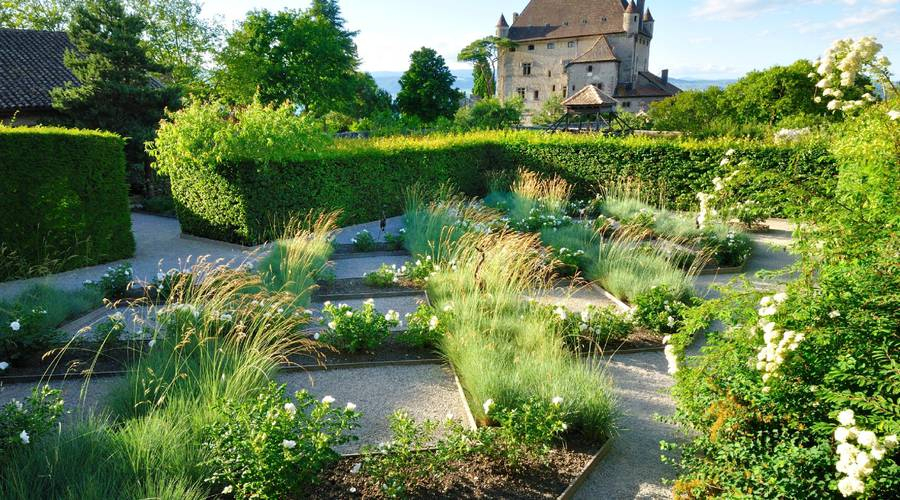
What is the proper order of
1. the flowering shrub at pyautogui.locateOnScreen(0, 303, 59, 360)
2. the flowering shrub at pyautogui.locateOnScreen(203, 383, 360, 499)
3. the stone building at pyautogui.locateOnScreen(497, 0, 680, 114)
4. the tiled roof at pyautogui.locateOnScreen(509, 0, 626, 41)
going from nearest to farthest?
the flowering shrub at pyautogui.locateOnScreen(203, 383, 360, 499), the flowering shrub at pyautogui.locateOnScreen(0, 303, 59, 360), the stone building at pyautogui.locateOnScreen(497, 0, 680, 114), the tiled roof at pyautogui.locateOnScreen(509, 0, 626, 41)

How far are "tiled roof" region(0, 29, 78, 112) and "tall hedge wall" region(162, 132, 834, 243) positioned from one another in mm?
10026

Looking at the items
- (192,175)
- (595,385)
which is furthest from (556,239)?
(192,175)

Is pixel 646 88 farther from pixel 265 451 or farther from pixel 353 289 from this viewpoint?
pixel 265 451

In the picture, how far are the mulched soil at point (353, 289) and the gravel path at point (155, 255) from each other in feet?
3.58

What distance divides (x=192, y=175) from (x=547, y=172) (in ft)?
28.0

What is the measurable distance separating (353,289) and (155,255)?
14.4 ft

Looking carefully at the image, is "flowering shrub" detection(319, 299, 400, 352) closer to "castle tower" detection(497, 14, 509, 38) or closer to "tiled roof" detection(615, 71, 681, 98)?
"tiled roof" detection(615, 71, 681, 98)

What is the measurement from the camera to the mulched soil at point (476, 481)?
9.75 ft

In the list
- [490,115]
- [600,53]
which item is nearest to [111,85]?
[490,115]

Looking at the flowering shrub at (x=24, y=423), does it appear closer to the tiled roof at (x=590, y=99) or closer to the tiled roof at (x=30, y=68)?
the tiled roof at (x=30, y=68)

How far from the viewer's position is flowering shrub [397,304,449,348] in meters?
4.98

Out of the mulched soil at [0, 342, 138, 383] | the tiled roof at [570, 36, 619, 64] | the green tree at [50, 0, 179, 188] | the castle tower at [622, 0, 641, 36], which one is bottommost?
the mulched soil at [0, 342, 138, 383]

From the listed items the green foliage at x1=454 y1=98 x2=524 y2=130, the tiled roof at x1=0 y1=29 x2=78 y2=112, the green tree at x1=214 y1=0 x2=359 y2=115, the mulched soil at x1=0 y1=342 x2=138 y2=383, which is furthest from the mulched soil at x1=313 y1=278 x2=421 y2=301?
the green tree at x1=214 y1=0 x2=359 y2=115

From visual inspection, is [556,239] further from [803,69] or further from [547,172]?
[803,69]
